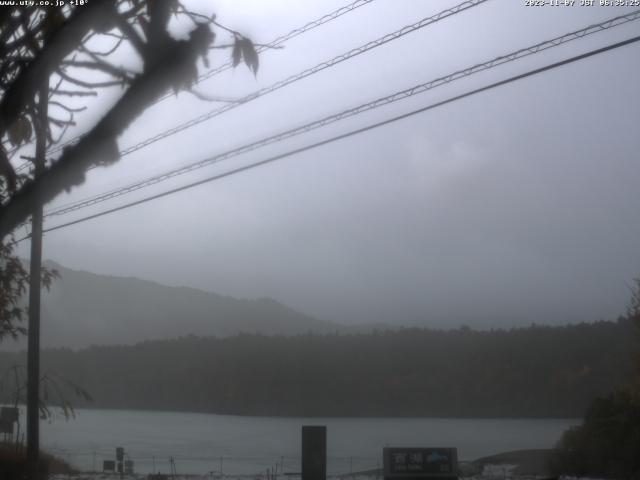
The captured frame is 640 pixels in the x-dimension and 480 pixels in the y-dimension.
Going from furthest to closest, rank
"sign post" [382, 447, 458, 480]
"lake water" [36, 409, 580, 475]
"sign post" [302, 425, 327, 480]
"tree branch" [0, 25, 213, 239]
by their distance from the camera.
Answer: "lake water" [36, 409, 580, 475] → "sign post" [382, 447, 458, 480] → "sign post" [302, 425, 327, 480] → "tree branch" [0, 25, 213, 239]

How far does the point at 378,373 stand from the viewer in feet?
103

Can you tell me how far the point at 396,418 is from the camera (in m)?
30.0

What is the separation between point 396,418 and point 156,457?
10314mm

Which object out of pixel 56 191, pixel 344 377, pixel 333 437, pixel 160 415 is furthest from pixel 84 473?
pixel 56 191

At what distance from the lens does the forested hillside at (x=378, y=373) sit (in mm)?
28016

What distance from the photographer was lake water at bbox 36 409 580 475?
2156 cm

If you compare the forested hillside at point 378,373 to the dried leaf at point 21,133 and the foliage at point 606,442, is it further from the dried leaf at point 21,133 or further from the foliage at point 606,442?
the dried leaf at point 21,133

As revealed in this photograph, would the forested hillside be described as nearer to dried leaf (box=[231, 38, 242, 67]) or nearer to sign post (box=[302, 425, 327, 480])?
sign post (box=[302, 425, 327, 480])

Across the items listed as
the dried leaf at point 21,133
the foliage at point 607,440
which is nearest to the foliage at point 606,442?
the foliage at point 607,440

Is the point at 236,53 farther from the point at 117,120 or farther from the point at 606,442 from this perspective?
the point at 606,442

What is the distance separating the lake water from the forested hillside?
1.00 meters

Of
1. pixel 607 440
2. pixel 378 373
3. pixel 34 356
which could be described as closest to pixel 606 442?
pixel 607 440

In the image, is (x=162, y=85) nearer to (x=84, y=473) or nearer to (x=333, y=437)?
(x=84, y=473)

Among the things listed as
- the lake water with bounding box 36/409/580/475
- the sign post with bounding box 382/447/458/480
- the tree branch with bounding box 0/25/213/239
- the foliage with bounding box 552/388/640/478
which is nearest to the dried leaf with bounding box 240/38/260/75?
the tree branch with bounding box 0/25/213/239
